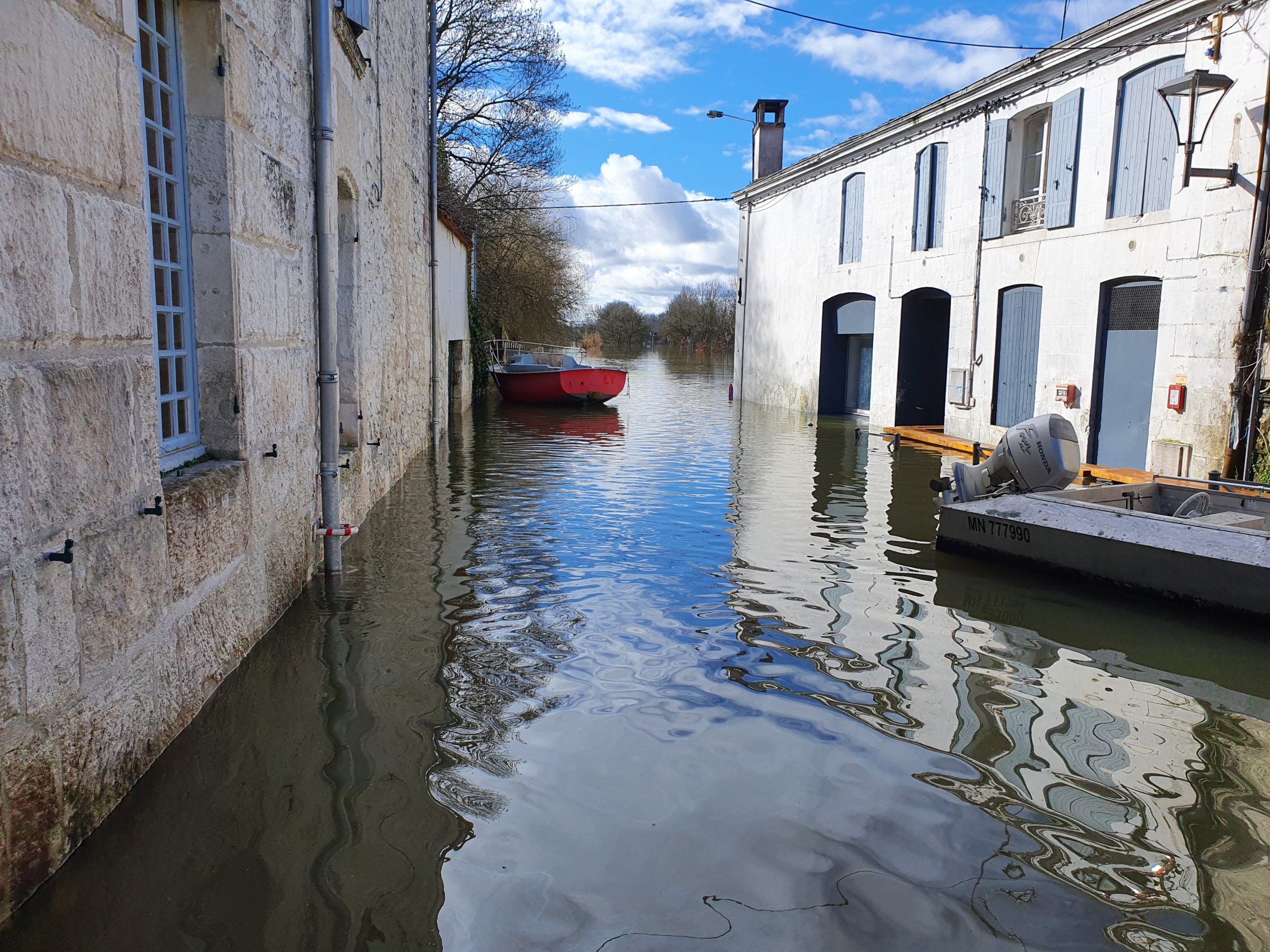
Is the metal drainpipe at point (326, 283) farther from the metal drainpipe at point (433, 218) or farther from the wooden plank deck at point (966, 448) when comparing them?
the metal drainpipe at point (433, 218)

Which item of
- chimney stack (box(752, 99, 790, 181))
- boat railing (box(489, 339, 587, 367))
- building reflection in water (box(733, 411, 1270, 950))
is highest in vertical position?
chimney stack (box(752, 99, 790, 181))

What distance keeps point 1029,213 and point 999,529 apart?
869 cm

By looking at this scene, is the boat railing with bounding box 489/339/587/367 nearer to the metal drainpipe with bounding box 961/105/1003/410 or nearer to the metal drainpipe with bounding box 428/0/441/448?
the metal drainpipe with bounding box 428/0/441/448

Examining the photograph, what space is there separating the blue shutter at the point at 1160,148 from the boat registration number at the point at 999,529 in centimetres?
616

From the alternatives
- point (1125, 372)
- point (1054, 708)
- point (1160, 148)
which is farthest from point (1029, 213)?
point (1054, 708)

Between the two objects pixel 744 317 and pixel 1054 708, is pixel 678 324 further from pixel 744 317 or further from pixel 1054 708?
pixel 1054 708

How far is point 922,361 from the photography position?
17.9 meters

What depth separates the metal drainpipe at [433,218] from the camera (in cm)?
1366

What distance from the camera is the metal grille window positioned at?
13.3ft

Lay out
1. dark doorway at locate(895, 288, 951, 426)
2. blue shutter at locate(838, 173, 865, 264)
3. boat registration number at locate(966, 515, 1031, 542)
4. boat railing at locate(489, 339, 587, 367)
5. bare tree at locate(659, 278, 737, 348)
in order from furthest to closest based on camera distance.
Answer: bare tree at locate(659, 278, 737, 348), boat railing at locate(489, 339, 587, 367), blue shutter at locate(838, 173, 865, 264), dark doorway at locate(895, 288, 951, 426), boat registration number at locate(966, 515, 1031, 542)

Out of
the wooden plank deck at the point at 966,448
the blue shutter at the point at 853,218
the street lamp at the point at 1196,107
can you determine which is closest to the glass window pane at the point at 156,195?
the wooden plank deck at the point at 966,448

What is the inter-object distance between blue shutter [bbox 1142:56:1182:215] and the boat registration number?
20.2 ft

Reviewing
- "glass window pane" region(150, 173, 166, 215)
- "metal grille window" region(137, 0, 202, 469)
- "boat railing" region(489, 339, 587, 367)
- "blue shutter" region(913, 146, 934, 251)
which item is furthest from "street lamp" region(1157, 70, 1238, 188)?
"boat railing" region(489, 339, 587, 367)

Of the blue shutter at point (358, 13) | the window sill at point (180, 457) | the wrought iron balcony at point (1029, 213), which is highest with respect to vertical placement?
the blue shutter at point (358, 13)
